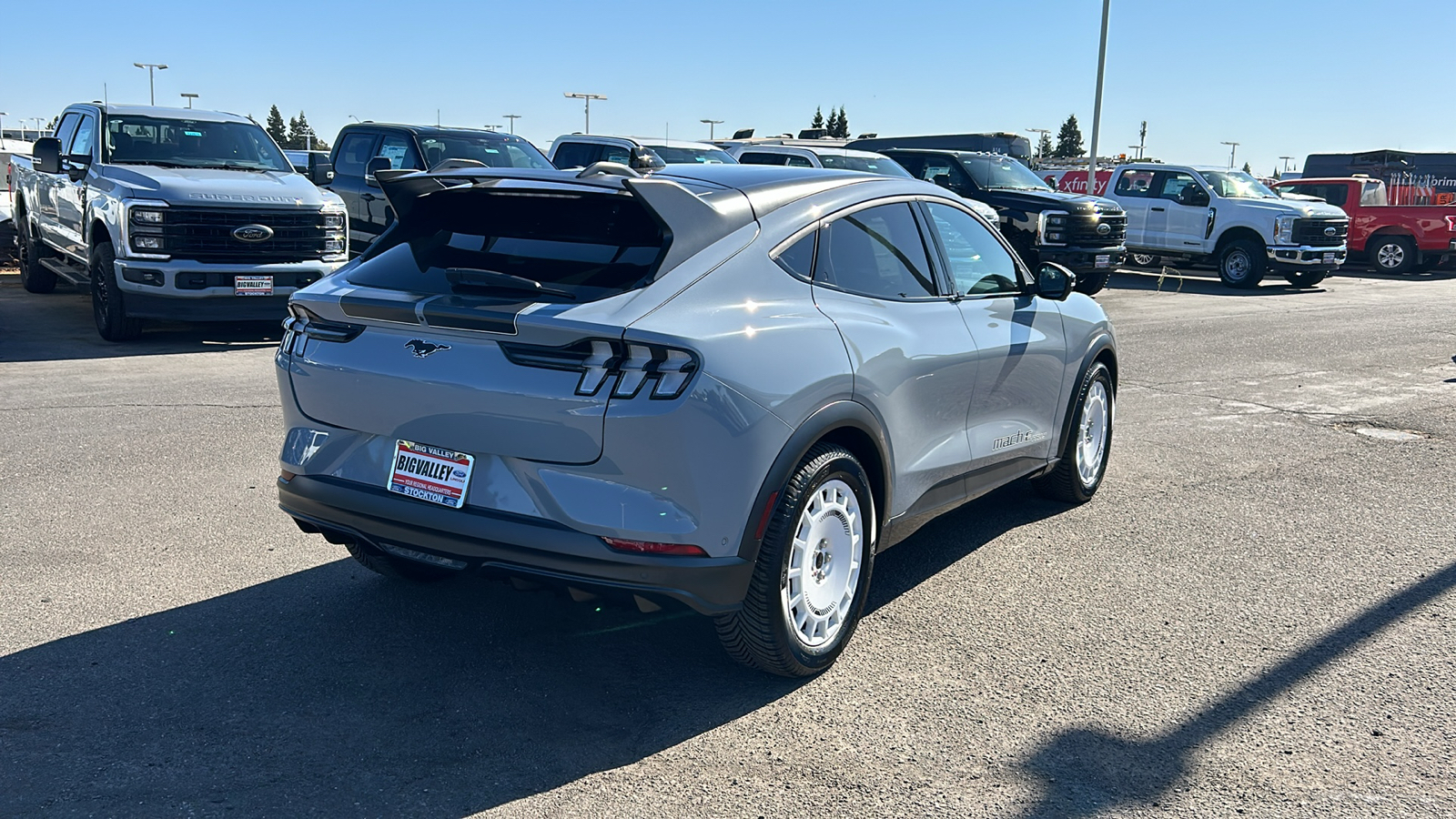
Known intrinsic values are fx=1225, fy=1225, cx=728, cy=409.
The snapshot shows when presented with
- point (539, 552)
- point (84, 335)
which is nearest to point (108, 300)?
point (84, 335)

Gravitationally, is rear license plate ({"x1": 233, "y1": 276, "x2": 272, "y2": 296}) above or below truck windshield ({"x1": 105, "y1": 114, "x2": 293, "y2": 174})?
below

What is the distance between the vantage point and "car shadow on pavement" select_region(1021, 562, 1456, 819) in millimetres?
3387

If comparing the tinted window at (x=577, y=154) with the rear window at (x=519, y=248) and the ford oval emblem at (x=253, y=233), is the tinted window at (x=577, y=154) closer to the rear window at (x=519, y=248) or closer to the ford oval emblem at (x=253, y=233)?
the ford oval emblem at (x=253, y=233)

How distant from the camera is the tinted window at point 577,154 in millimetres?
17938

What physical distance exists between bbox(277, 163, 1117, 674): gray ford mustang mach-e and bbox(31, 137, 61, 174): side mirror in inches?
369

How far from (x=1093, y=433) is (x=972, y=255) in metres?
1.71

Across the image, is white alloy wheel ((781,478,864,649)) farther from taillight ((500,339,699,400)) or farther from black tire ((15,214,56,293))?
black tire ((15,214,56,293))

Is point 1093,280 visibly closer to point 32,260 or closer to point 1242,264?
point 1242,264

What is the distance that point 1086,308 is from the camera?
6293 mm

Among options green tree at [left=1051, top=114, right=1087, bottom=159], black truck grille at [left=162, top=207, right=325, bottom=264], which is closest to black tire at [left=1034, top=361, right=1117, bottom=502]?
black truck grille at [left=162, top=207, right=325, bottom=264]

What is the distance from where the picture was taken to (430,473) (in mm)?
3803

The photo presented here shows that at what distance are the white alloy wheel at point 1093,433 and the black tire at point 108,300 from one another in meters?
8.66

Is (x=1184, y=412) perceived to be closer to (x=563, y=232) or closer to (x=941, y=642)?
(x=941, y=642)

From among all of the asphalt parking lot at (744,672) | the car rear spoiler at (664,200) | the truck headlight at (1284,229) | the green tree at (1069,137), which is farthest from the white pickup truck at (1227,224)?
the green tree at (1069,137)
